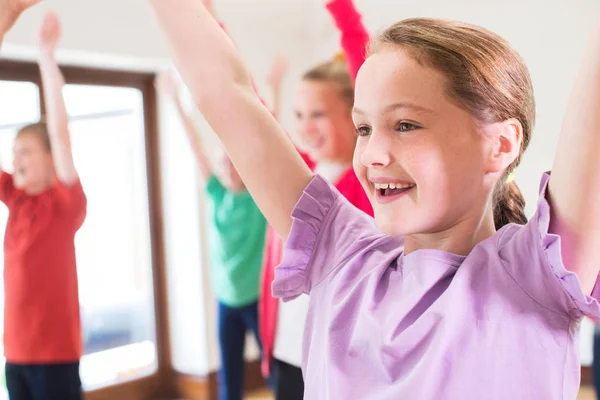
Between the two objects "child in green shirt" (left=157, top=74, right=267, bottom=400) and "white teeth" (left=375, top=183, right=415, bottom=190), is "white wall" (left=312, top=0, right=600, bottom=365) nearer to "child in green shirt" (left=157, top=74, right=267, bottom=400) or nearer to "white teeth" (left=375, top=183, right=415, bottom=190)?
"white teeth" (left=375, top=183, right=415, bottom=190)

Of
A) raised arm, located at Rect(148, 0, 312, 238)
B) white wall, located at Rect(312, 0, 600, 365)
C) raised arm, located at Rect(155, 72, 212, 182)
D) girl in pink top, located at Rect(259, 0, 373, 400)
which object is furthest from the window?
raised arm, located at Rect(148, 0, 312, 238)

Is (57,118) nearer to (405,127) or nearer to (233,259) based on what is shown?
(233,259)

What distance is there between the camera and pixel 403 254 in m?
0.44

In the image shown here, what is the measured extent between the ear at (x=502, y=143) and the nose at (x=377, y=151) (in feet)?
0.23

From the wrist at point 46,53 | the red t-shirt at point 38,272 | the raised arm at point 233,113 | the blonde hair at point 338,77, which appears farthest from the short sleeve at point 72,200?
the raised arm at point 233,113

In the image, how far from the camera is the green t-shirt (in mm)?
1717

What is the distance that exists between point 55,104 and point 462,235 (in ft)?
3.30

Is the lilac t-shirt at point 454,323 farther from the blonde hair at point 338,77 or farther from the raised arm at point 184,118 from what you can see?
the raised arm at point 184,118

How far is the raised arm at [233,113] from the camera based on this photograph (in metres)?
0.45

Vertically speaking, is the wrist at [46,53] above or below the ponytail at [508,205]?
above

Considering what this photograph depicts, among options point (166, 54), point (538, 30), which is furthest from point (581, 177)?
point (166, 54)

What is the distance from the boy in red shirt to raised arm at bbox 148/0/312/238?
806mm

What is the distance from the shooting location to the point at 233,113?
1.48ft

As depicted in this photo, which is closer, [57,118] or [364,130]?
[364,130]
